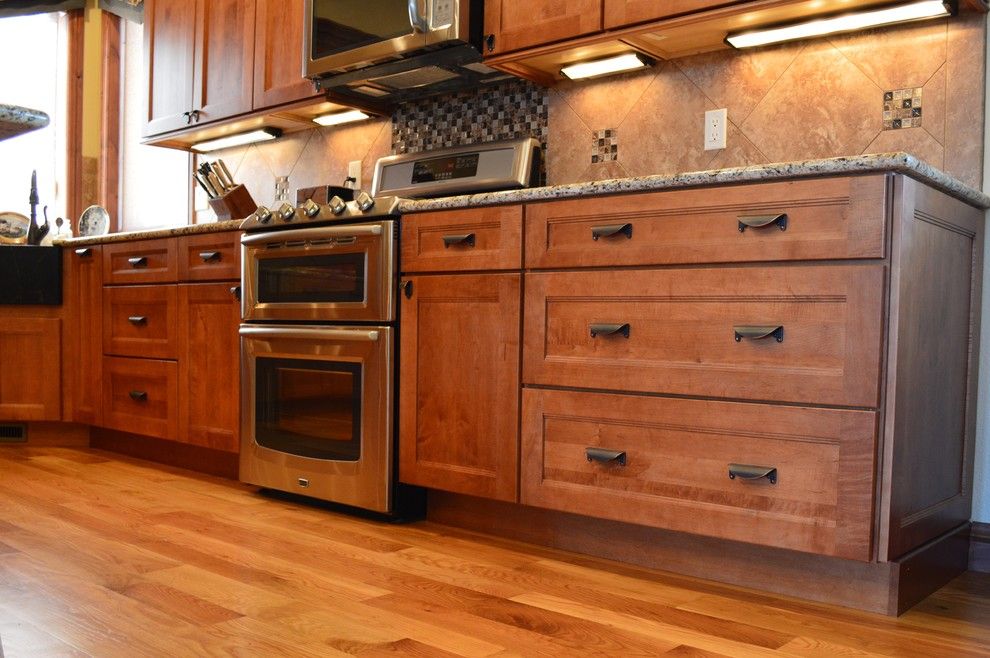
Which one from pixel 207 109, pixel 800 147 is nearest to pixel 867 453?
pixel 800 147

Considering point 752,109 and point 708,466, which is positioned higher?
point 752,109

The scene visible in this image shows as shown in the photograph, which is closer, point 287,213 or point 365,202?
point 365,202

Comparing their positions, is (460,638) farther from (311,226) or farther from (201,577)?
(311,226)

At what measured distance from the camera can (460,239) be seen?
7.33 ft

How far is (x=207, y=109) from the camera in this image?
3.52 meters

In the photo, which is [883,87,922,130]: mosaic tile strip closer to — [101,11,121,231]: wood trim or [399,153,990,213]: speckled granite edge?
[399,153,990,213]: speckled granite edge

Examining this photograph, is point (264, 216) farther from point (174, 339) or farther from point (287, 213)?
point (174, 339)

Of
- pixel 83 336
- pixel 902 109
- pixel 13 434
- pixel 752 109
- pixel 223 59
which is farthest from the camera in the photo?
pixel 13 434

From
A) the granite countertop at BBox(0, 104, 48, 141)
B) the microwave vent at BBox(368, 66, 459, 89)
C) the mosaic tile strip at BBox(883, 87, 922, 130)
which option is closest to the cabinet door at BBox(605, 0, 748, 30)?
the mosaic tile strip at BBox(883, 87, 922, 130)

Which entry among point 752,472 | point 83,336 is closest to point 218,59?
point 83,336

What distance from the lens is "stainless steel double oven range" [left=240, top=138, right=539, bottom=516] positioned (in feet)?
7.83

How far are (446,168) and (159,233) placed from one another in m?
1.10

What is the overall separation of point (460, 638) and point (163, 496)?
1519 mm

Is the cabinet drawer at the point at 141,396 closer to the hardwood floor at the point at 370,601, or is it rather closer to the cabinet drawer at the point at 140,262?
the cabinet drawer at the point at 140,262
